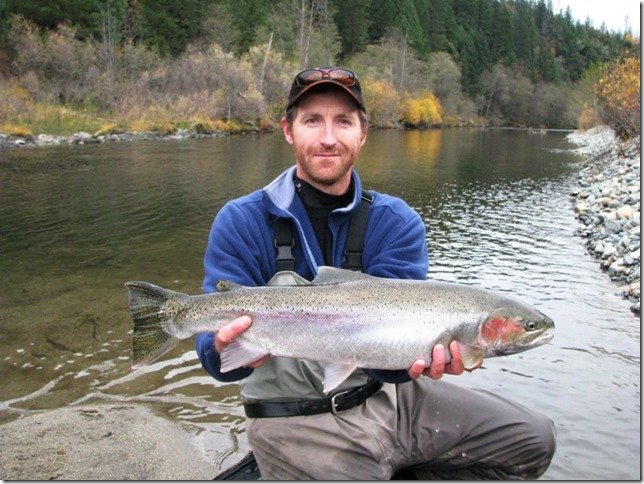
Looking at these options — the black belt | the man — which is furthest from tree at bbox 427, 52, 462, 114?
the black belt

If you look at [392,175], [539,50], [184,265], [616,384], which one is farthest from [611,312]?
[539,50]

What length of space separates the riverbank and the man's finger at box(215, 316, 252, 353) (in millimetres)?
6663

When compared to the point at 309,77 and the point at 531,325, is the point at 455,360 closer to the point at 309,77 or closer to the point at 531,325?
the point at 531,325

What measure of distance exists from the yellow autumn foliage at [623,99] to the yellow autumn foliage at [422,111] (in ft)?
117

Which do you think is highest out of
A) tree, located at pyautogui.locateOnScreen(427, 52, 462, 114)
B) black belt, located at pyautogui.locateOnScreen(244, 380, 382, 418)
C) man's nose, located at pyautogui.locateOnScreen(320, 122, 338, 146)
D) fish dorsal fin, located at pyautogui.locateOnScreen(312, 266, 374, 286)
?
tree, located at pyautogui.locateOnScreen(427, 52, 462, 114)

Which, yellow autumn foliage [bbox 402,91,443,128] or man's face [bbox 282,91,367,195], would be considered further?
yellow autumn foliage [bbox 402,91,443,128]

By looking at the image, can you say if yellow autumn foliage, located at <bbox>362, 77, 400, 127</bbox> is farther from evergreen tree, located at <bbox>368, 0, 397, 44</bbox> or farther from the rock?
the rock

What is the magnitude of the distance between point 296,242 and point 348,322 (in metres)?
0.66

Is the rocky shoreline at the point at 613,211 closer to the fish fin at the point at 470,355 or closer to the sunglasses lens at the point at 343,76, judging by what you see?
the fish fin at the point at 470,355

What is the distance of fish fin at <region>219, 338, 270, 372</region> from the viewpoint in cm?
298

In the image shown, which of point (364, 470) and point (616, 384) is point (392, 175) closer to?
point (616, 384)

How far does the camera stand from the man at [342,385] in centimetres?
324

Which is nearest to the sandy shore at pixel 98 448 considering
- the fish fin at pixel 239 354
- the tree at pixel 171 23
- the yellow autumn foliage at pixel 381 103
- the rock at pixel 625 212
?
the fish fin at pixel 239 354

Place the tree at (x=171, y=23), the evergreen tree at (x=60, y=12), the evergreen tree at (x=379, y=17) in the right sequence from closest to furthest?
the evergreen tree at (x=60, y=12), the tree at (x=171, y=23), the evergreen tree at (x=379, y=17)
